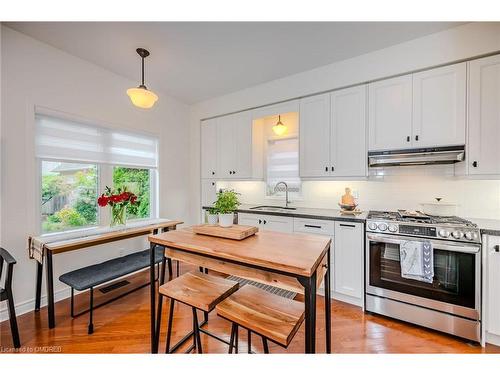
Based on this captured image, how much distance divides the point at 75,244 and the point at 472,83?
13.0ft

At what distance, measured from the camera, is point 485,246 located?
174 cm

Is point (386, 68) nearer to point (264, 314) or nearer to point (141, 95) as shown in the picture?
point (141, 95)

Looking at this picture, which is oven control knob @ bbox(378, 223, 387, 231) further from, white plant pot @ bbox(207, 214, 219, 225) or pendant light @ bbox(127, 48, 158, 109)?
pendant light @ bbox(127, 48, 158, 109)

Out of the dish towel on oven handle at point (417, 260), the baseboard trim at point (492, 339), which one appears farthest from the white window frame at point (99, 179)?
the baseboard trim at point (492, 339)

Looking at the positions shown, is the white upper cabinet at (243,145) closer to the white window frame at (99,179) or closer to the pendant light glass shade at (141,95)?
the white window frame at (99,179)

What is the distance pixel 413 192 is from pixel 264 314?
7.55 ft

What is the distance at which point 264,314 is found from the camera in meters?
1.21

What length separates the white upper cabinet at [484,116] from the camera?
6.27 ft

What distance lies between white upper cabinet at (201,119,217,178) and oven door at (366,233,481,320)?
2634mm

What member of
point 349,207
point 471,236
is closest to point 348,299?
point 349,207

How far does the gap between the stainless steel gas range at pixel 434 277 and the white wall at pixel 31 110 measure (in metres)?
3.15

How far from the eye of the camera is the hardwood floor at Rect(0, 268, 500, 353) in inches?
68.4
